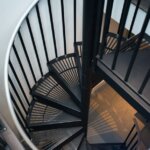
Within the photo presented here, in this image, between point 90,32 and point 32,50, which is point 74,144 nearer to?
point 32,50

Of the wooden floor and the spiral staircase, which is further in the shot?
the wooden floor

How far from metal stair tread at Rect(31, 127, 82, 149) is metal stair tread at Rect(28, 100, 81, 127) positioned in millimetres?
166

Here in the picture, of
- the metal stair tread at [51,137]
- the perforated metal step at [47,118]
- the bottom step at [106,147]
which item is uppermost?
the perforated metal step at [47,118]

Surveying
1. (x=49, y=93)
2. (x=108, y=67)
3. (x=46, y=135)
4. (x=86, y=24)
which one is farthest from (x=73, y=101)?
(x=86, y=24)

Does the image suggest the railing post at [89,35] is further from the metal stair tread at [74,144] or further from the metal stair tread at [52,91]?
the metal stair tread at [74,144]

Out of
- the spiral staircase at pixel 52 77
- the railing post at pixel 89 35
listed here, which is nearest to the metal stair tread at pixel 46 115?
the spiral staircase at pixel 52 77

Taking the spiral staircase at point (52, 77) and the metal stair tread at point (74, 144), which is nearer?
the spiral staircase at point (52, 77)

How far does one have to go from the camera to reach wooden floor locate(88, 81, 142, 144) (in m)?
3.16

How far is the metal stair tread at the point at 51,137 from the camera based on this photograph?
97.0 inches

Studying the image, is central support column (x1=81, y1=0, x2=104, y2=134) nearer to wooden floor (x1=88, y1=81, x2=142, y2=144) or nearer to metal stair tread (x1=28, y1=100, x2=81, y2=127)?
metal stair tread (x1=28, y1=100, x2=81, y2=127)

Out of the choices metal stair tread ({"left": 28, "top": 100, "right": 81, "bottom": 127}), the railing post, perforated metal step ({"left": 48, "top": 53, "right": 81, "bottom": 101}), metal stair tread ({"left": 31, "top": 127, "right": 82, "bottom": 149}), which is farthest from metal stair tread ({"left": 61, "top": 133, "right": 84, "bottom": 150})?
the railing post

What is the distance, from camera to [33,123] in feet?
7.74

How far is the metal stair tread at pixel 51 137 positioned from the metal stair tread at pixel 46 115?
17cm

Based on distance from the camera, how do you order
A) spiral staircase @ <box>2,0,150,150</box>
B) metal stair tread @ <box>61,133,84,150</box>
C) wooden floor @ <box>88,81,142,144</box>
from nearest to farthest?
1. spiral staircase @ <box>2,0,150,150</box>
2. metal stair tread @ <box>61,133,84,150</box>
3. wooden floor @ <box>88,81,142,144</box>
